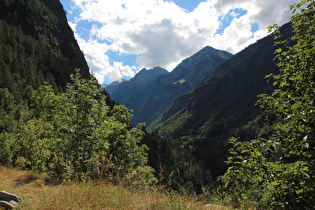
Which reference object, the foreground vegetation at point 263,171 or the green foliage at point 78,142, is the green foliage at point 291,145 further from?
the green foliage at point 78,142

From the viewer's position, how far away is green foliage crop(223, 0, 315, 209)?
12.9 ft

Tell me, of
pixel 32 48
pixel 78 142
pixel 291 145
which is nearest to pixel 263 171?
pixel 291 145

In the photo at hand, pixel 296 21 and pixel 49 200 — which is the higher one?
pixel 296 21

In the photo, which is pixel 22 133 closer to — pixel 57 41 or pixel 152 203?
pixel 152 203

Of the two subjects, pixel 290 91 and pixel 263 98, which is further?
pixel 263 98

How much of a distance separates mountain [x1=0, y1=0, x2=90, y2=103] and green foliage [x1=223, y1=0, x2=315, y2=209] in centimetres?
9193

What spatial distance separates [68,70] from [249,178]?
461ft

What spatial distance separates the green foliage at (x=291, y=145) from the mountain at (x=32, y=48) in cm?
9193

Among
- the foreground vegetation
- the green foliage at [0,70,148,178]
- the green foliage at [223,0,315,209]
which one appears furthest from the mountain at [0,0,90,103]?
the green foliage at [223,0,315,209]

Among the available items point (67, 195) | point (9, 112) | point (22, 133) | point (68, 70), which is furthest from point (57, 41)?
point (67, 195)

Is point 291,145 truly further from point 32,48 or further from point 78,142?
point 32,48

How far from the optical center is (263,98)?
5.45m

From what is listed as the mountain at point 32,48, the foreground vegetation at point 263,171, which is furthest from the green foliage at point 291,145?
the mountain at point 32,48

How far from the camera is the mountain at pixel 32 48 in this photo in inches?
3297
